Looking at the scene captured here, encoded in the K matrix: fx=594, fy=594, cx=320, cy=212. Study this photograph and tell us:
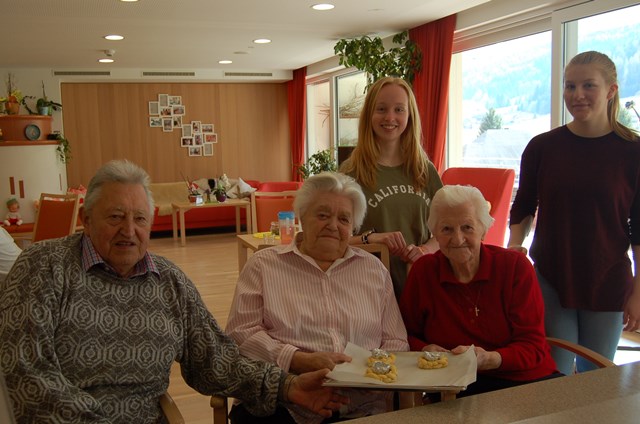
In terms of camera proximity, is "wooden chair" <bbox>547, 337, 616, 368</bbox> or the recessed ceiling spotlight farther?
the recessed ceiling spotlight

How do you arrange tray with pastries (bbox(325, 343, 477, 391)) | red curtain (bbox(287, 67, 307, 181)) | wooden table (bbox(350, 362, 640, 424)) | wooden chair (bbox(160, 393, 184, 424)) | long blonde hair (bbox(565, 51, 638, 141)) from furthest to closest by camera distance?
red curtain (bbox(287, 67, 307, 181)), long blonde hair (bbox(565, 51, 638, 141)), wooden chair (bbox(160, 393, 184, 424)), tray with pastries (bbox(325, 343, 477, 391)), wooden table (bbox(350, 362, 640, 424))

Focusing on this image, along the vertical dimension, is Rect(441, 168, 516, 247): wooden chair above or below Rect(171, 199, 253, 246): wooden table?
above

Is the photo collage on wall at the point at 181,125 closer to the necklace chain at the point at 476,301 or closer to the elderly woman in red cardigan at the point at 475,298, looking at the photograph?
the elderly woman in red cardigan at the point at 475,298

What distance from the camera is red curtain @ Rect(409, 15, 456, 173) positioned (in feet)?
19.2

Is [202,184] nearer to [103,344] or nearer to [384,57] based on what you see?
[384,57]

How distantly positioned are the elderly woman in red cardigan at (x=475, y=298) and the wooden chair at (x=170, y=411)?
0.73 meters

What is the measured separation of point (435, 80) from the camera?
601cm

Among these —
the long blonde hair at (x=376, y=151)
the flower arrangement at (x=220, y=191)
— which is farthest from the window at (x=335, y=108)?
the long blonde hair at (x=376, y=151)

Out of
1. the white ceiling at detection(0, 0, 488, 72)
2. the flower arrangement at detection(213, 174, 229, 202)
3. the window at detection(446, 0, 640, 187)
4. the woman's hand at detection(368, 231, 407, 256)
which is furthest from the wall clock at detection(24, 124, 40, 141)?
the woman's hand at detection(368, 231, 407, 256)

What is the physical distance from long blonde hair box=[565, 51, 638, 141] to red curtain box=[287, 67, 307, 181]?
7906 millimetres

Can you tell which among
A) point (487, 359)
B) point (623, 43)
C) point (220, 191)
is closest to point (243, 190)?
point (220, 191)

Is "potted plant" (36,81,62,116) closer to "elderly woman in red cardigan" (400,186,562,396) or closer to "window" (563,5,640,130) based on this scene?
"window" (563,5,640,130)

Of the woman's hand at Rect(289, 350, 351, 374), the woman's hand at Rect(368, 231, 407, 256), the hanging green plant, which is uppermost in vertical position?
the hanging green plant

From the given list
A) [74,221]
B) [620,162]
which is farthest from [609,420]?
[74,221]
